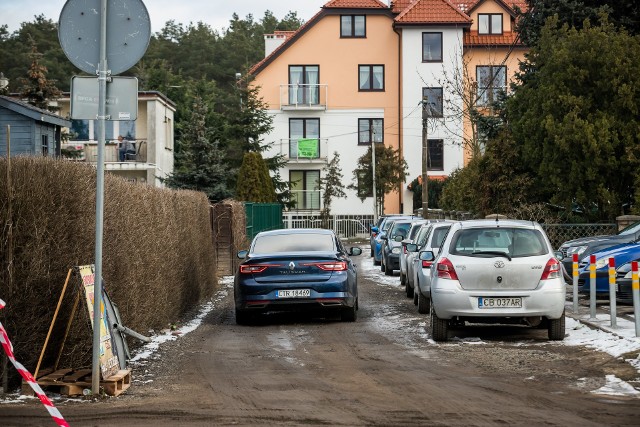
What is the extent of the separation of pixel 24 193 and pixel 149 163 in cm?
4066

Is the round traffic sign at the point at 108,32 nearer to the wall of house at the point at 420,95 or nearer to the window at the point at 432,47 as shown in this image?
the wall of house at the point at 420,95

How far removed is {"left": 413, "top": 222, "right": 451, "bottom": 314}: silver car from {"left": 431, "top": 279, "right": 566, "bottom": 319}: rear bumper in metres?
2.29

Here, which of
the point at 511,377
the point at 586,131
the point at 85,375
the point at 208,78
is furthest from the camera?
the point at 208,78

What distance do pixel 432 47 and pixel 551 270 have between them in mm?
50565

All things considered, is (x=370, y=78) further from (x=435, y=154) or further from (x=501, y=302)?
(x=501, y=302)

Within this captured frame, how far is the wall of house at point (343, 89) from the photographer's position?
213ft

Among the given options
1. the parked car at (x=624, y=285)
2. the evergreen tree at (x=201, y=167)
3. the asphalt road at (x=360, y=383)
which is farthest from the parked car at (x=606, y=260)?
the evergreen tree at (x=201, y=167)

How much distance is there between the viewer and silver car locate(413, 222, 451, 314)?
18391 millimetres

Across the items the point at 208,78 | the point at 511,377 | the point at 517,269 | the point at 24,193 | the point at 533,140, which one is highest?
the point at 208,78

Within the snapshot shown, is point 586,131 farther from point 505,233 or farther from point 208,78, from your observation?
point 208,78

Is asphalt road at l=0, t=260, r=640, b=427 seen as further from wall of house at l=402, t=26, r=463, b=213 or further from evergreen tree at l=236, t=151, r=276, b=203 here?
wall of house at l=402, t=26, r=463, b=213

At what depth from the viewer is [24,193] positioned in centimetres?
1055

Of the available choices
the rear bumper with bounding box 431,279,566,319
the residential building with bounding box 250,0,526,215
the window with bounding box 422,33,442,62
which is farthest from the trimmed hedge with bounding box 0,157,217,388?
the window with bounding box 422,33,442,62

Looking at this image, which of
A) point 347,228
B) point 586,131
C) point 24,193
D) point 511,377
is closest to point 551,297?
point 511,377
